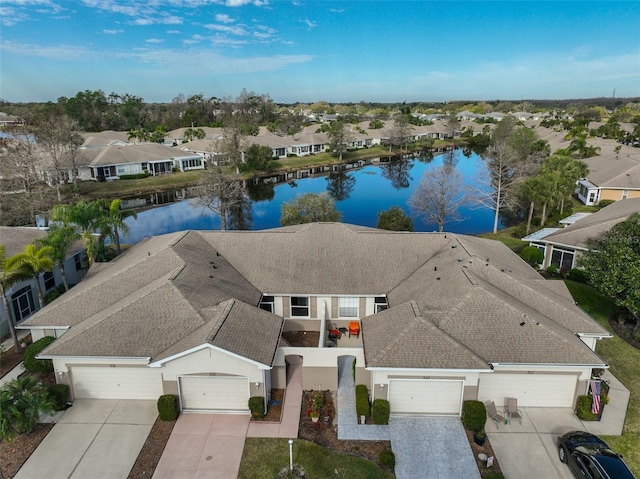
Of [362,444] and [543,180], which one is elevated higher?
[543,180]

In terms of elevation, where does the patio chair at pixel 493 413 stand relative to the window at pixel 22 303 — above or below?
below

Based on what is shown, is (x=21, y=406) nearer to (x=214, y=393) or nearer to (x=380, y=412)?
(x=214, y=393)

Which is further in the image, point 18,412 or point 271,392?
point 271,392

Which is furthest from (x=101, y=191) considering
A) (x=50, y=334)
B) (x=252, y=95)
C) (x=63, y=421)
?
(x=252, y=95)

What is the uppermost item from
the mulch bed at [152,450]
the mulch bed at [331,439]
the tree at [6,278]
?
the tree at [6,278]

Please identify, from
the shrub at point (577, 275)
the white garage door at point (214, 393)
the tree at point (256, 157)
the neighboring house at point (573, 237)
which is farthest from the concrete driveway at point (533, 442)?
the tree at point (256, 157)

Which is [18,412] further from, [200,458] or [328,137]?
[328,137]

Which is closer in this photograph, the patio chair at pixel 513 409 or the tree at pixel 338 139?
the patio chair at pixel 513 409

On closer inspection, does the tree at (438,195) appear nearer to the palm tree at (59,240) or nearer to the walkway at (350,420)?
the walkway at (350,420)
